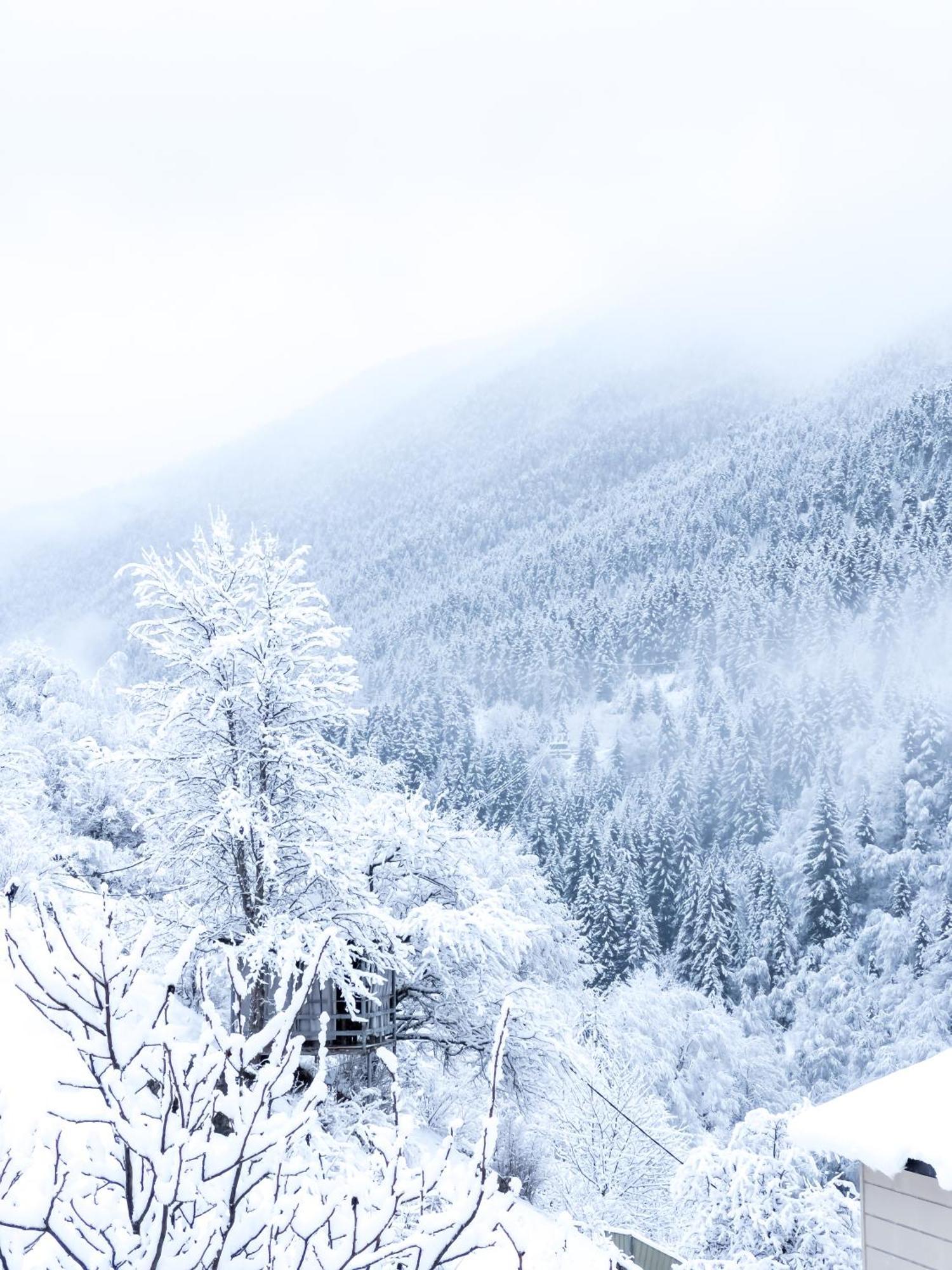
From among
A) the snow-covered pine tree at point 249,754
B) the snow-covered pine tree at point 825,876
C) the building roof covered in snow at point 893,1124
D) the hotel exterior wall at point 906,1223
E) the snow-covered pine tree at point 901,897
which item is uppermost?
the snow-covered pine tree at point 249,754

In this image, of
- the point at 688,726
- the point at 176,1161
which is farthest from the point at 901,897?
the point at 176,1161

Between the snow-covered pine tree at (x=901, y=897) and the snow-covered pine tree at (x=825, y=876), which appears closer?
the snow-covered pine tree at (x=825, y=876)

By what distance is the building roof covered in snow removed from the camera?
4820mm

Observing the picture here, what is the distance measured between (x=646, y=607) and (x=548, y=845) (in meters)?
58.4

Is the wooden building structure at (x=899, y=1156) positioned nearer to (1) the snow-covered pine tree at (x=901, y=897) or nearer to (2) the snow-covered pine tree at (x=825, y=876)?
(2) the snow-covered pine tree at (x=825, y=876)

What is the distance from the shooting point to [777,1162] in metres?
13.5

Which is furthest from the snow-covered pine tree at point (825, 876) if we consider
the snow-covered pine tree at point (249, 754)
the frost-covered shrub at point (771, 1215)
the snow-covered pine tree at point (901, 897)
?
the snow-covered pine tree at point (249, 754)

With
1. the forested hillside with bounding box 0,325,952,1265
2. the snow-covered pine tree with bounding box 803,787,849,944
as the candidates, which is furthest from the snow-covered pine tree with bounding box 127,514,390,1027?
the snow-covered pine tree with bounding box 803,787,849,944

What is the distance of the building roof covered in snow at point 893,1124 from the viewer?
15.8 feet

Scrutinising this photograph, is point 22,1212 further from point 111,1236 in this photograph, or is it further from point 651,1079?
point 651,1079

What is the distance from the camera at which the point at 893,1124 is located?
5027mm

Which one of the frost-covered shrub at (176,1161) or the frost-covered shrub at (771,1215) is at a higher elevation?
the frost-covered shrub at (176,1161)

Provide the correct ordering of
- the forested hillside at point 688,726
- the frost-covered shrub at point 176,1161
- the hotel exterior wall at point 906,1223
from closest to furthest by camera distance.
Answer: the frost-covered shrub at point 176,1161
the hotel exterior wall at point 906,1223
the forested hillside at point 688,726

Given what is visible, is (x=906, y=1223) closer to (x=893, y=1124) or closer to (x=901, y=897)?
(x=893, y=1124)
